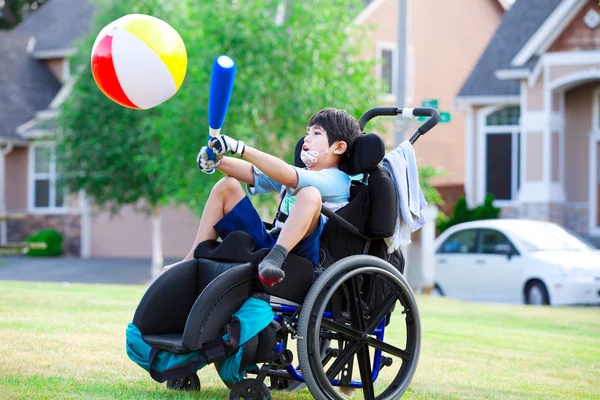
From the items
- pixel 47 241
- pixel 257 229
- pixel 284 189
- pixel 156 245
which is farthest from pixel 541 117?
pixel 257 229

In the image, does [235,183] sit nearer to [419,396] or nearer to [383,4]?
[419,396]

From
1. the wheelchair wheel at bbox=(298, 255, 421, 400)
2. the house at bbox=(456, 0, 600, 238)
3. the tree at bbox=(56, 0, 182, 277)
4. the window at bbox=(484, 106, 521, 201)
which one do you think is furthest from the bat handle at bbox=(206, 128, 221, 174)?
the window at bbox=(484, 106, 521, 201)

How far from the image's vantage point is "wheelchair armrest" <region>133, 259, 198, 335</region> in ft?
18.5

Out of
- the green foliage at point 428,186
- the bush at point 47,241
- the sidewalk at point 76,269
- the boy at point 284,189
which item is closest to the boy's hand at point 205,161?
the boy at point 284,189

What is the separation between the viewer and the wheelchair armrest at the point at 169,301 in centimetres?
564

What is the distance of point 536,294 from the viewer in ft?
52.0

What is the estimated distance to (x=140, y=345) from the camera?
5.55m

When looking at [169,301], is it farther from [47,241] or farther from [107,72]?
[47,241]

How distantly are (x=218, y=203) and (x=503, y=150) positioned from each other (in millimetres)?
20554

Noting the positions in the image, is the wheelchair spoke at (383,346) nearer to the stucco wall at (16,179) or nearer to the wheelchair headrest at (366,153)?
the wheelchair headrest at (366,153)

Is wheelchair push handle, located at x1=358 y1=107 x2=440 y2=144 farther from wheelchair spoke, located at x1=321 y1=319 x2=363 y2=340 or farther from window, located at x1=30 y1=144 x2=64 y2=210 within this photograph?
window, located at x1=30 y1=144 x2=64 y2=210

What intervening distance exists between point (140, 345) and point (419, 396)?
5.62 ft

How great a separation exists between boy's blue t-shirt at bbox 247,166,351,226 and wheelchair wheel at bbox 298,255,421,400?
1.36ft

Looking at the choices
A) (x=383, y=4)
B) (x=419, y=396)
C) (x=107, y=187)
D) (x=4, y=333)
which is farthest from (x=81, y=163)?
(x=419, y=396)
